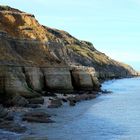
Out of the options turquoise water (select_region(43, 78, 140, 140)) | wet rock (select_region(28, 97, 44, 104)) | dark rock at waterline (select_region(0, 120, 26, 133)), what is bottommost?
turquoise water (select_region(43, 78, 140, 140))

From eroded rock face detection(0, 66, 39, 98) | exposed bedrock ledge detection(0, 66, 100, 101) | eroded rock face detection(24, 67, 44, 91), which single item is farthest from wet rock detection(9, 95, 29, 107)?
eroded rock face detection(24, 67, 44, 91)

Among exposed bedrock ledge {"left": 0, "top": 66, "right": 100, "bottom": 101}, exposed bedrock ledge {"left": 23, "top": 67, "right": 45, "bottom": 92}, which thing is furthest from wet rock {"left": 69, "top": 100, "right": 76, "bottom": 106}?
exposed bedrock ledge {"left": 23, "top": 67, "right": 45, "bottom": 92}

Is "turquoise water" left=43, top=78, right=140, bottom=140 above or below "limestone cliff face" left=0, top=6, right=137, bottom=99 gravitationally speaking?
below

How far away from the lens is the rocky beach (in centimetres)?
4844

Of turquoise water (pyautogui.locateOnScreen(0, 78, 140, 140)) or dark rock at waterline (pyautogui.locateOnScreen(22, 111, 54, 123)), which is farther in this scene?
dark rock at waterline (pyautogui.locateOnScreen(22, 111, 54, 123))

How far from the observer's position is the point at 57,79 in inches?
3182

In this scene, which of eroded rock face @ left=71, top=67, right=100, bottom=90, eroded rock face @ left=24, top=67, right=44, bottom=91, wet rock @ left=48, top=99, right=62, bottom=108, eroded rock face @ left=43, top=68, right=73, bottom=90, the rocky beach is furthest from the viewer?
eroded rock face @ left=71, top=67, right=100, bottom=90

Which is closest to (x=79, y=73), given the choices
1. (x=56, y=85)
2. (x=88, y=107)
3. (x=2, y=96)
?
(x=56, y=85)

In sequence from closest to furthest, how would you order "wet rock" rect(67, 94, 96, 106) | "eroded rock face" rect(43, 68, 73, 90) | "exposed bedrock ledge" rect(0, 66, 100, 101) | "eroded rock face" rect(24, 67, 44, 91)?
"exposed bedrock ledge" rect(0, 66, 100, 101), "wet rock" rect(67, 94, 96, 106), "eroded rock face" rect(24, 67, 44, 91), "eroded rock face" rect(43, 68, 73, 90)

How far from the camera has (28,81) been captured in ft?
238

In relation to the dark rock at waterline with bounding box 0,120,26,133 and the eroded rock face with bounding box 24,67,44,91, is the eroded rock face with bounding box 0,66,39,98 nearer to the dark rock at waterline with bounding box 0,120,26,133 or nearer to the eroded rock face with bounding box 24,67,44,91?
the eroded rock face with bounding box 24,67,44,91

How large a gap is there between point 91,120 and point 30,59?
3675cm

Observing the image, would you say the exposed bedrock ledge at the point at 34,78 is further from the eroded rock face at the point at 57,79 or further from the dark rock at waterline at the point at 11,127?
the dark rock at waterline at the point at 11,127

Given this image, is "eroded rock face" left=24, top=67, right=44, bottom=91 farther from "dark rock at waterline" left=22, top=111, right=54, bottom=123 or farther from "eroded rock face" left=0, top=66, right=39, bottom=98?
"dark rock at waterline" left=22, top=111, right=54, bottom=123
